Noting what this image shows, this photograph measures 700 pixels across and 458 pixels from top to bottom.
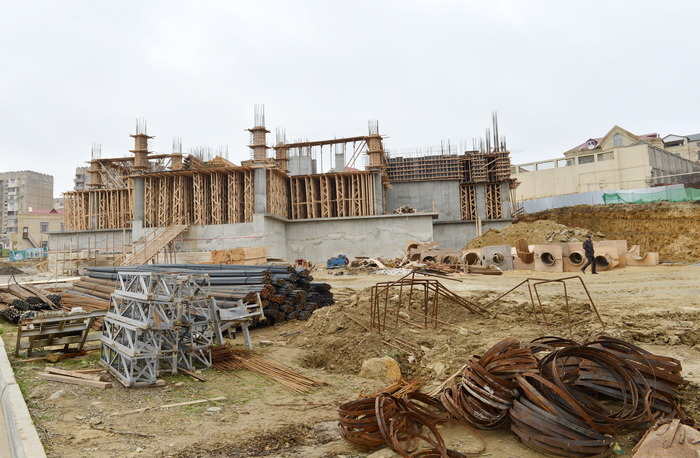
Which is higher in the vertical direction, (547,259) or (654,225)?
(654,225)

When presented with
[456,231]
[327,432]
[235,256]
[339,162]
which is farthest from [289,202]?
[327,432]

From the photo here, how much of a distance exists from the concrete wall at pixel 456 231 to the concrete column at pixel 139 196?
2238 cm

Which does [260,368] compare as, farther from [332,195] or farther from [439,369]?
[332,195]

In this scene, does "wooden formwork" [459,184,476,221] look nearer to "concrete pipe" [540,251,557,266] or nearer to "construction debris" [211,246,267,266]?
"concrete pipe" [540,251,557,266]

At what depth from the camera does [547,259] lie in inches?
797

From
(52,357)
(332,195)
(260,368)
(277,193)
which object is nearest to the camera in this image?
(260,368)

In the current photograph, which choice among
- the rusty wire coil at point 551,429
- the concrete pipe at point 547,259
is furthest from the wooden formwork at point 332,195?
the rusty wire coil at point 551,429

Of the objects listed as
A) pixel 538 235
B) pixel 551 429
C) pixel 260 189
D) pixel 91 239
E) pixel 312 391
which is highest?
pixel 260 189

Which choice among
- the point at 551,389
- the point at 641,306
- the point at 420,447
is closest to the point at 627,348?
the point at 551,389

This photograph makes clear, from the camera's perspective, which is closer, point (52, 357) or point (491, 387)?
point (491, 387)

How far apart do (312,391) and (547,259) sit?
1681 centimetres

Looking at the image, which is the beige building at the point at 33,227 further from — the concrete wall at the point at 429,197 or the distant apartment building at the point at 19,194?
the concrete wall at the point at 429,197

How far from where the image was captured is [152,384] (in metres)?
7.00

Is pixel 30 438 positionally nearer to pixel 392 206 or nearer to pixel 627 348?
pixel 627 348
